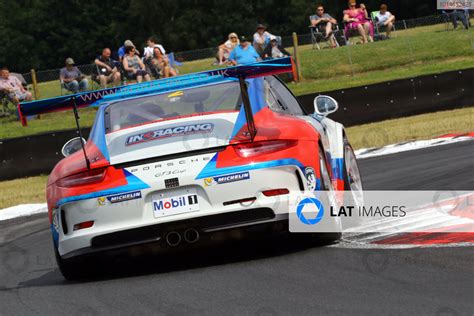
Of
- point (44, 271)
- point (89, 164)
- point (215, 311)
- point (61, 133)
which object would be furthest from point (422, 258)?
point (61, 133)

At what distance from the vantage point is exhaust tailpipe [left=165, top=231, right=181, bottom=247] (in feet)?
21.2

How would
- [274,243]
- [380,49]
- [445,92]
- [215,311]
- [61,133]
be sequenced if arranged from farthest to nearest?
[380,49] → [445,92] → [61,133] → [274,243] → [215,311]

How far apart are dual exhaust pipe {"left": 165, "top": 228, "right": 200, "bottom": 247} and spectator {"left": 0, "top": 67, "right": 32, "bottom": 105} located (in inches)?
684

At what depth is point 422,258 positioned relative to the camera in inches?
229

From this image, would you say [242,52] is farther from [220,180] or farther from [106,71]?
[220,180]

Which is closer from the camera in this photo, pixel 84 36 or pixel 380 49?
pixel 380 49

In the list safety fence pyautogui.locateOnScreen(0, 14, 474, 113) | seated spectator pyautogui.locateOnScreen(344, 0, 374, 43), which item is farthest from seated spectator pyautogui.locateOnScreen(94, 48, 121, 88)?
seated spectator pyautogui.locateOnScreen(344, 0, 374, 43)

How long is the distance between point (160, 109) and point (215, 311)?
235 centimetres

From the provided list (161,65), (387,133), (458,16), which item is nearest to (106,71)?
(161,65)

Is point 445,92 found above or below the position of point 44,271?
below

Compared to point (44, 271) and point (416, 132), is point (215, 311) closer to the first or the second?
point (44, 271)

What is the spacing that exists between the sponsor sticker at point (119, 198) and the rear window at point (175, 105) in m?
0.84

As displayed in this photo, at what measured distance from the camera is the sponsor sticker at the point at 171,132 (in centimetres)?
670

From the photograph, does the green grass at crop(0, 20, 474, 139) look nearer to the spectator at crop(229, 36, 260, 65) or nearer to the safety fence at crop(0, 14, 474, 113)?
the safety fence at crop(0, 14, 474, 113)
